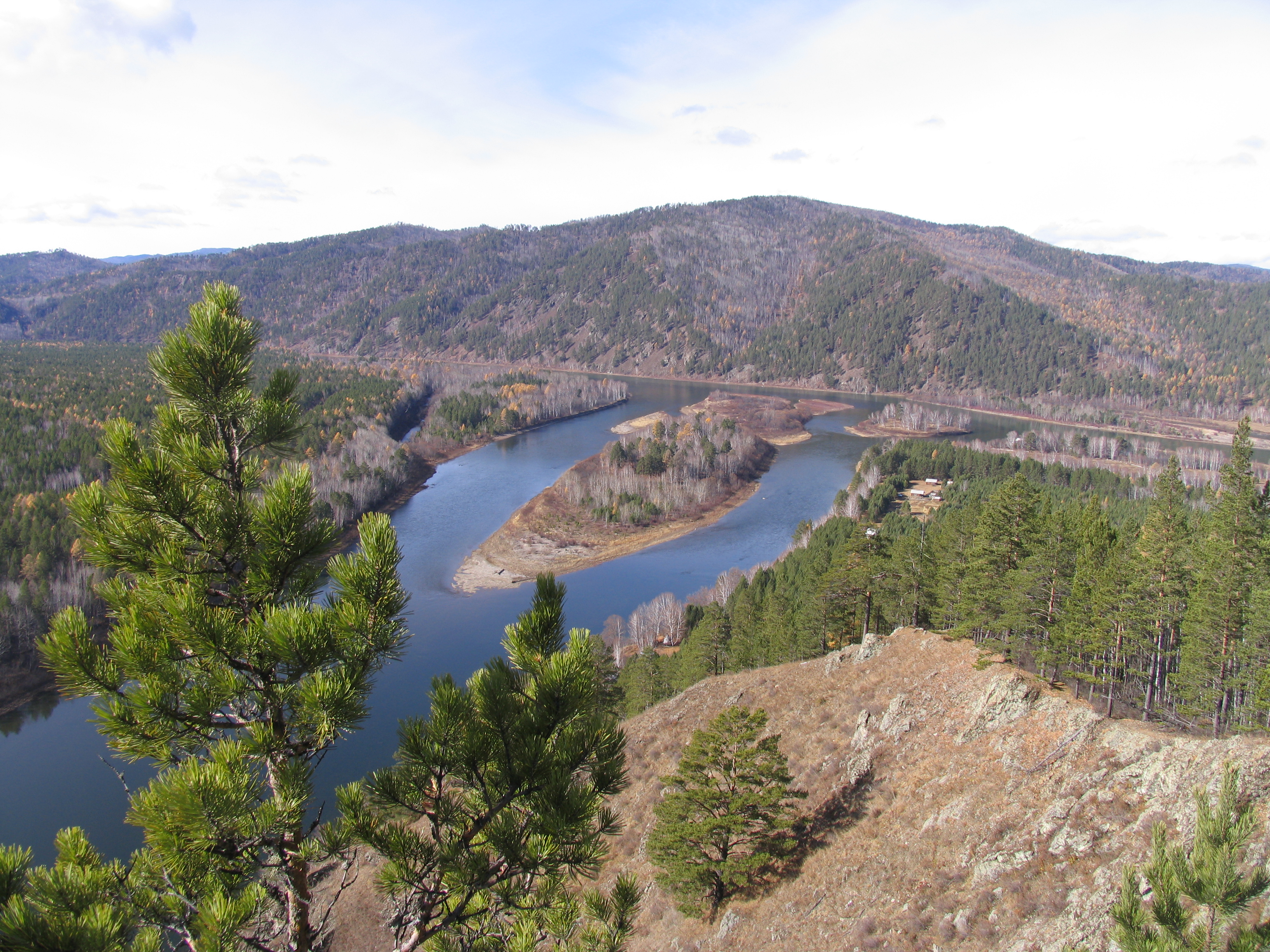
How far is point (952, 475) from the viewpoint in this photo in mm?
98312

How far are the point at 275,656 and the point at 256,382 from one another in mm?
2082

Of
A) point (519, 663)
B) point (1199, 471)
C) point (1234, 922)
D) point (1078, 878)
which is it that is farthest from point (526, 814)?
point (1199, 471)

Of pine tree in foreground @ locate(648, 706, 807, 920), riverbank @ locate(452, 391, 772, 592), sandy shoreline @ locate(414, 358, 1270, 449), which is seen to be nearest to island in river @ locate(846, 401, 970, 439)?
sandy shoreline @ locate(414, 358, 1270, 449)

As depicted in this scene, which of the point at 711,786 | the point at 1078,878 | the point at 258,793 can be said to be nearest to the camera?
the point at 258,793

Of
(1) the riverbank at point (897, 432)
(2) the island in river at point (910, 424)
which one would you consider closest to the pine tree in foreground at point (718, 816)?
(2) the island in river at point (910, 424)

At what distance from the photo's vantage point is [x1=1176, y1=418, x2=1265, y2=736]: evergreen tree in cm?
2292

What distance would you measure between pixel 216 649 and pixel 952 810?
2052 centimetres

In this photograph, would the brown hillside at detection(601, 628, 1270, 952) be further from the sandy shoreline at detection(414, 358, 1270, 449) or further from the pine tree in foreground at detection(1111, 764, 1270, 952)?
the sandy shoreline at detection(414, 358, 1270, 449)

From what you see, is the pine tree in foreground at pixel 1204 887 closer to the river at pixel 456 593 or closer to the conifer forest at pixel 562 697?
the conifer forest at pixel 562 697

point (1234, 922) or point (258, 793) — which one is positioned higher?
point (258, 793)

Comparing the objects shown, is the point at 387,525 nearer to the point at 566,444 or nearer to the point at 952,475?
the point at 952,475

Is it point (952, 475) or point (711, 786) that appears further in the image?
point (952, 475)

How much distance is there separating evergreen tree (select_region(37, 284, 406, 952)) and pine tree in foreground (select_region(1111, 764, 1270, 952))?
8.12m

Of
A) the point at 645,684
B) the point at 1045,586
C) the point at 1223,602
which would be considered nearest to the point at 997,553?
the point at 1045,586
